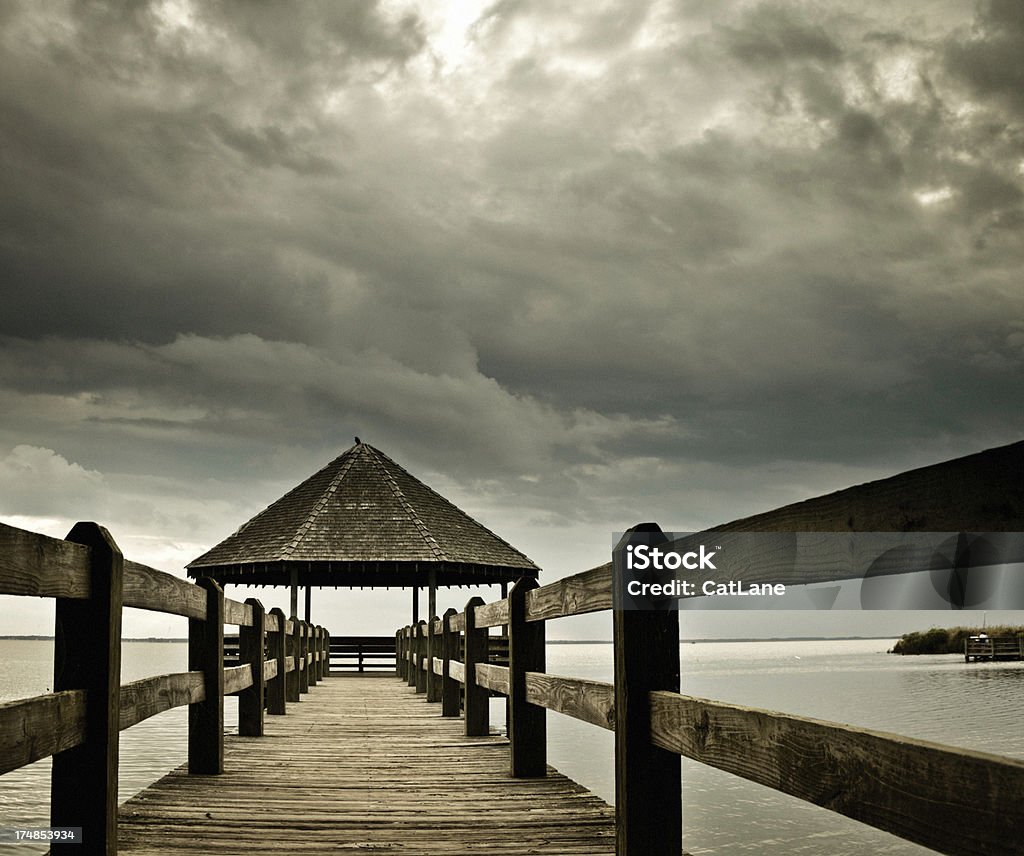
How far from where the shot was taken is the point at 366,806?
15.5 ft

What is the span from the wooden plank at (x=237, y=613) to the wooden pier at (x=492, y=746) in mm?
27

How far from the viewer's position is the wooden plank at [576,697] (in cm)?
362

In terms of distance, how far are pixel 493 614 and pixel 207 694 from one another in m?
1.92

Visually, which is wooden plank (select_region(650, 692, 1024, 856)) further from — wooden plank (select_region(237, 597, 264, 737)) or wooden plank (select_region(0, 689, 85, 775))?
wooden plank (select_region(237, 597, 264, 737))

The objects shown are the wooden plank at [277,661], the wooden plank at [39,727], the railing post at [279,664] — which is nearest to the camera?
the wooden plank at [39,727]

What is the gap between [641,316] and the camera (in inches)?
1505

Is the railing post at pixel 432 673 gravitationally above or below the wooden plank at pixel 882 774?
below

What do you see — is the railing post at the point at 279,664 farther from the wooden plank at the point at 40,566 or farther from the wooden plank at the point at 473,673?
the wooden plank at the point at 40,566

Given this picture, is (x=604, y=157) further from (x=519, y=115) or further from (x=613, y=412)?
(x=613, y=412)

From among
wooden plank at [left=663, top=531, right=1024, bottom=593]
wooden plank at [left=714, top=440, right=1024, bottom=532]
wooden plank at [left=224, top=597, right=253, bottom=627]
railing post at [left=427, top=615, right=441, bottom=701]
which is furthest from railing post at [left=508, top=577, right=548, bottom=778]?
railing post at [left=427, top=615, right=441, bottom=701]

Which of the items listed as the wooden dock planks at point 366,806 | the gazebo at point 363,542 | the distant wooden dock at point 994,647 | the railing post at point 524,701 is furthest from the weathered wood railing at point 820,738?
the distant wooden dock at point 994,647

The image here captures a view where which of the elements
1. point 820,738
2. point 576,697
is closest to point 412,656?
point 576,697

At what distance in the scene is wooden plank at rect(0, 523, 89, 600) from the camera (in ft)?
8.71

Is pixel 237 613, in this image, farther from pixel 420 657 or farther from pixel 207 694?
pixel 420 657
